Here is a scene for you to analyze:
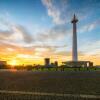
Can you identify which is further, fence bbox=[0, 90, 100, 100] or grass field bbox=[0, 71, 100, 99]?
grass field bbox=[0, 71, 100, 99]

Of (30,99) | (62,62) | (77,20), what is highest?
(77,20)

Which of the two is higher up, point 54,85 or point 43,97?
point 54,85

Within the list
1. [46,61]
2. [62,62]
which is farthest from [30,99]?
[46,61]

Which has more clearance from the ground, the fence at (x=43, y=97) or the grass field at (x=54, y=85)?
the grass field at (x=54, y=85)

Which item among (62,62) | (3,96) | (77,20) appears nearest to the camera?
(3,96)

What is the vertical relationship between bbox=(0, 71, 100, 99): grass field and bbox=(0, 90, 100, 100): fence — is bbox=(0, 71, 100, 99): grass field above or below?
above

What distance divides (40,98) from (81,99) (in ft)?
6.43

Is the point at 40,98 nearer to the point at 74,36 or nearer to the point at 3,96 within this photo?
the point at 3,96

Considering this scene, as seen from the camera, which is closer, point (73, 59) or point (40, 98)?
point (40, 98)

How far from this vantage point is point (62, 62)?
451 ft

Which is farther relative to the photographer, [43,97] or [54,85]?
[54,85]

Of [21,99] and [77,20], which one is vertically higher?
[77,20]

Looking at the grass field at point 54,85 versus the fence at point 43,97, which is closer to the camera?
the fence at point 43,97

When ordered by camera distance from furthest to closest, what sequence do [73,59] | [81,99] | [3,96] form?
[73,59]
[3,96]
[81,99]
